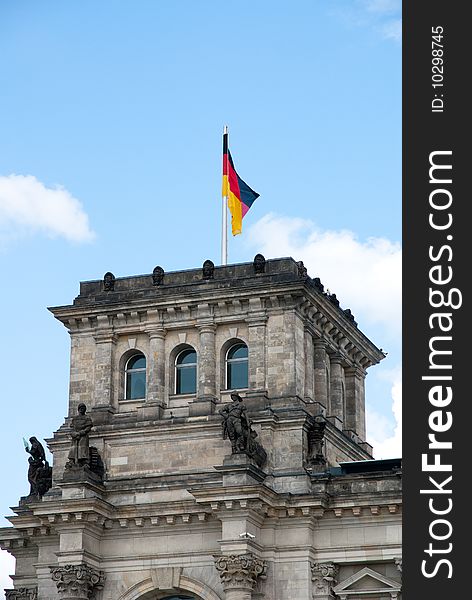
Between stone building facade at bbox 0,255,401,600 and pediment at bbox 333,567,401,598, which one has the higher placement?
stone building facade at bbox 0,255,401,600

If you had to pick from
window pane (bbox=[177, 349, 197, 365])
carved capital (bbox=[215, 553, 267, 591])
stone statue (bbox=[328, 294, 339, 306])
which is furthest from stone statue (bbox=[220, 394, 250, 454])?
stone statue (bbox=[328, 294, 339, 306])

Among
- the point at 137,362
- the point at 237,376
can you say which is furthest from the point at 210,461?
the point at 137,362

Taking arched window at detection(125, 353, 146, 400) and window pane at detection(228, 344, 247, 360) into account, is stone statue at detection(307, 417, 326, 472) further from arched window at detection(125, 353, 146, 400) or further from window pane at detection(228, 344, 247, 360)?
arched window at detection(125, 353, 146, 400)

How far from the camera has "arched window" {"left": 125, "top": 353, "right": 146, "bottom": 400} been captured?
178 ft

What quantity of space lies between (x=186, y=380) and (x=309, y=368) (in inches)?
167

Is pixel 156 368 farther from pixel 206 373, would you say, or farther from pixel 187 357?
pixel 206 373

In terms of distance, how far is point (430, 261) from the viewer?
35.8 m

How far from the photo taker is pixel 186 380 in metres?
53.7

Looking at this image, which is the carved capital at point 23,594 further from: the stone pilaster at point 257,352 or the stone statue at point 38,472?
the stone pilaster at point 257,352

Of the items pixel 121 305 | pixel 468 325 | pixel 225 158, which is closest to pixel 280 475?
pixel 121 305

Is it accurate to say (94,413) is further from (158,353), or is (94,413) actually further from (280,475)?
(280,475)

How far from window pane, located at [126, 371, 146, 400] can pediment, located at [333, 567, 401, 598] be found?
32.6 feet

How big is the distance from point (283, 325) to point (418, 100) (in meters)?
17.2

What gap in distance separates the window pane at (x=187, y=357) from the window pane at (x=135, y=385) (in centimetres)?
135
